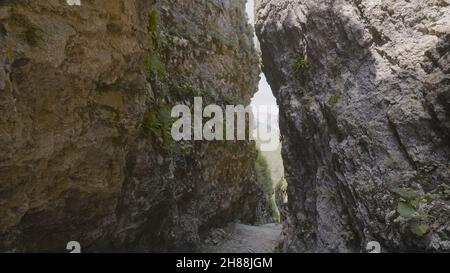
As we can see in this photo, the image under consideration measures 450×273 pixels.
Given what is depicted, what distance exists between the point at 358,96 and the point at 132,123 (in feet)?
15.0

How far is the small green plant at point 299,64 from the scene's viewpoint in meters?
9.46

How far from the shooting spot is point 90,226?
7.34 meters

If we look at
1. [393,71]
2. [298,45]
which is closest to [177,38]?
[298,45]

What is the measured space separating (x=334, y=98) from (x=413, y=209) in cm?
305

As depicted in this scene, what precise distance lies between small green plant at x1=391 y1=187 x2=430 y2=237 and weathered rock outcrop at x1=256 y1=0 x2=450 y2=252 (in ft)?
0.05

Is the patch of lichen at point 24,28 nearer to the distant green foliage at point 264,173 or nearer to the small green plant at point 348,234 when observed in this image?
the small green plant at point 348,234

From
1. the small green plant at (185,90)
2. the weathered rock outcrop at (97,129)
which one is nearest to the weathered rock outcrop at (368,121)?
the small green plant at (185,90)

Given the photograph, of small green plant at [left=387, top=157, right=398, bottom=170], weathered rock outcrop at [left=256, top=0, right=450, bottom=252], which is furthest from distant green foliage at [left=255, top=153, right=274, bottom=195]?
small green plant at [left=387, top=157, right=398, bottom=170]

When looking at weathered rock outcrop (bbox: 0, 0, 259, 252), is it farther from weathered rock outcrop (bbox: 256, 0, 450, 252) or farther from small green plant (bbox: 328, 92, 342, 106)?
small green plant (bbox: 328, 92, 342, 106)

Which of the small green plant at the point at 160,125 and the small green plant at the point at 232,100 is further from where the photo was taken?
the small green plant at the point at 232,100

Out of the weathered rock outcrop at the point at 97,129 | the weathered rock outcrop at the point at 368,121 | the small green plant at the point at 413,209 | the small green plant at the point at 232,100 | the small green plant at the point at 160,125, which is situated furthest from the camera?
the small green plant at the point at 232,100

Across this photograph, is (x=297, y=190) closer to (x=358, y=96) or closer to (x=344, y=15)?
(x=358, y=96)

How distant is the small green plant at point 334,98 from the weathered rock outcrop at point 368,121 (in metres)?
0.03

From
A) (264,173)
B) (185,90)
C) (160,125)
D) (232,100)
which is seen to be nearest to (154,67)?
(160,125)
